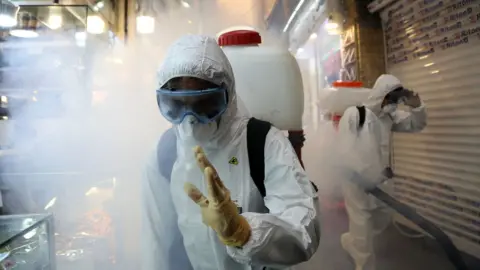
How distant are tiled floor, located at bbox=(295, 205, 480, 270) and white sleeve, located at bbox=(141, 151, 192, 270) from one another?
1.21 meters

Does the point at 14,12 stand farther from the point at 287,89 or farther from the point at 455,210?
the point at 455,210

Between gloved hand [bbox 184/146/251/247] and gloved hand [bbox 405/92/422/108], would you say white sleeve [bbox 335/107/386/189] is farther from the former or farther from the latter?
gloved hand [bbox 184/146/251/247]

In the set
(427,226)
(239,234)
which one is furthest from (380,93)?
(239,234)

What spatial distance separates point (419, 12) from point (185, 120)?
2139mm

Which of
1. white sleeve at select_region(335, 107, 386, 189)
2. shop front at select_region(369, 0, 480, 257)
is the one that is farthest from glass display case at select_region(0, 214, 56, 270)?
shop front at select_region(369, 0, 480, 257)

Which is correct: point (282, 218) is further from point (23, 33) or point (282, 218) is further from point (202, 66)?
point (23, 33)

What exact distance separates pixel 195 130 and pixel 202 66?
0.46ft

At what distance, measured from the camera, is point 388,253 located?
2.10 m

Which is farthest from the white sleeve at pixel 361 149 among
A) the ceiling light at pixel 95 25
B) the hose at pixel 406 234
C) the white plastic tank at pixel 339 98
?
the ceiling light at pixel 95 25

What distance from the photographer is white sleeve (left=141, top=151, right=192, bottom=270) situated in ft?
2.75

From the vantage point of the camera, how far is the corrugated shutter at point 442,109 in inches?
76.6

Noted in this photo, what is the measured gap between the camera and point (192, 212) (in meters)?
0.78

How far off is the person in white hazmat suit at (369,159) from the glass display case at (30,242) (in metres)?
1.46

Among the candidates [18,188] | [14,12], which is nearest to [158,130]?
[18,188]
